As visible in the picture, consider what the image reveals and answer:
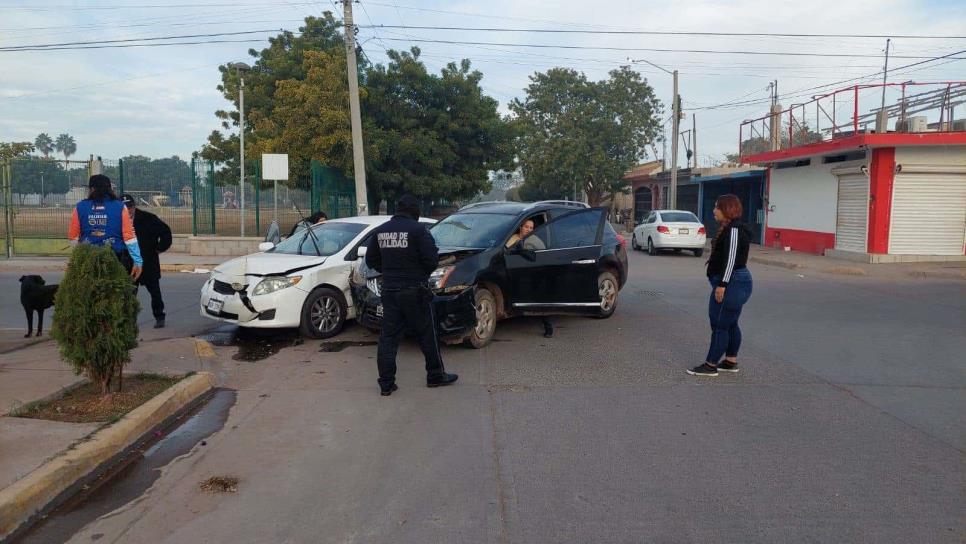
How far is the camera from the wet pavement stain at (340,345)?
873cm

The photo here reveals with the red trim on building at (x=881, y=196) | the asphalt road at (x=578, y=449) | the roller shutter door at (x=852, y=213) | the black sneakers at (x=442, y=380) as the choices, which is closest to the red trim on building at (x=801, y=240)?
the roller shutter door at (x=852, y=213)

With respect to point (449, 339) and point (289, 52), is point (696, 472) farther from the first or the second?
point (289, 52)

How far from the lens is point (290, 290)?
888 centimetres

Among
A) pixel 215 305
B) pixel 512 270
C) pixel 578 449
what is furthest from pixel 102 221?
pixel 578 449

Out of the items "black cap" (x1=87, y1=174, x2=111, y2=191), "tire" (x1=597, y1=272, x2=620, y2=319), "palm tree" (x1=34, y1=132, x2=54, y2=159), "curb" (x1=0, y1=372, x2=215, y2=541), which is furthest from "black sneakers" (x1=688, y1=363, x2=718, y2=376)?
"palm tree" (x1=34, y1=132, x2=54, y2=159)

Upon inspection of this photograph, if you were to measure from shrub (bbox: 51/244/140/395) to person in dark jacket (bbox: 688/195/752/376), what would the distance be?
5.29 metres

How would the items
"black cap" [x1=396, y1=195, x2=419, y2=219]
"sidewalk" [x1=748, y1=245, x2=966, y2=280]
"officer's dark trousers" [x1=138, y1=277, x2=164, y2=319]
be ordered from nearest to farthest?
"black cap" [x1=396, y1=195, x2=419, y2=219] → "officer's dark trousers" [x1=138, y1=277, x2=164, y2=319] → "sidewalk" [x1=748, y1=245, x2=966, y2=280]

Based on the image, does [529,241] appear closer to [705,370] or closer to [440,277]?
[440,277]

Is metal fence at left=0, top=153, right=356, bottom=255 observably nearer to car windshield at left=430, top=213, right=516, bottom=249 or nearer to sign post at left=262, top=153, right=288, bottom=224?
sign post at left=262, top=153, right=288, bottom=224

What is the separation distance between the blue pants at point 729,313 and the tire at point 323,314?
454cm

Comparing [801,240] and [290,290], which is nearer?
[290,290]

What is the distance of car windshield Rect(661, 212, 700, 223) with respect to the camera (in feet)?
79.0

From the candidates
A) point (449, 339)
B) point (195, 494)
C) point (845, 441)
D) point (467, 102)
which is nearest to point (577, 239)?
point (449, 339)

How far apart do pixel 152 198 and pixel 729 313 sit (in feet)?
62.2
